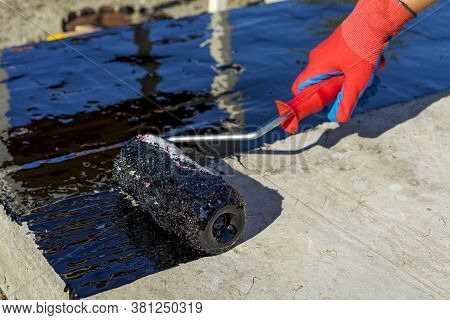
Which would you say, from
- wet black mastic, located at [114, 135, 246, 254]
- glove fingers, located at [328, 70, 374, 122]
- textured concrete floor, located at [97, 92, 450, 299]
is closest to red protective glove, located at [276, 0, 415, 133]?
glove fingers, located at [328, 70, 374, 122]

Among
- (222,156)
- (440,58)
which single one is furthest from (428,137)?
(440,58)

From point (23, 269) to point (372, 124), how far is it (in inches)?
93.9

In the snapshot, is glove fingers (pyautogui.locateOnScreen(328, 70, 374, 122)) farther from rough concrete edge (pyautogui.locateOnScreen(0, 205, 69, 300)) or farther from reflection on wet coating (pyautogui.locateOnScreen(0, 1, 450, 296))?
rough concrete edge (pyautogui.locateOnScreen(0, 205, 69, 300))

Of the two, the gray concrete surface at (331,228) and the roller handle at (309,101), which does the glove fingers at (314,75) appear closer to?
the roller handle at (309,101)

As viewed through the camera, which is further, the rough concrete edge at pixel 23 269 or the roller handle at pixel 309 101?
the roller handle at pixel 309 101

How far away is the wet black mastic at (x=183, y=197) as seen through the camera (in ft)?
9.85

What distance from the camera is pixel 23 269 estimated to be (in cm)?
324

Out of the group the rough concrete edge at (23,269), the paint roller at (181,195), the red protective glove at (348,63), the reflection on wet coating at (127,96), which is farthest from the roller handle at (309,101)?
the rough concrete edge at (23,269)

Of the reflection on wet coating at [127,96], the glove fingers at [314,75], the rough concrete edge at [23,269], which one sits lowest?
the rough concrete edge at [23,269]

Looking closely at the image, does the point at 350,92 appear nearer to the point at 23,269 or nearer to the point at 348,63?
the point at 348,63

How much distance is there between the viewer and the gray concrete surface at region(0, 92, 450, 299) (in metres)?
2.94

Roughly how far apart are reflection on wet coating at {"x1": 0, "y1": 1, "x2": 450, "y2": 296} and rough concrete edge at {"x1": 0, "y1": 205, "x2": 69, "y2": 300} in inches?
2.4

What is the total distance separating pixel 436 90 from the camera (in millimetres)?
5137

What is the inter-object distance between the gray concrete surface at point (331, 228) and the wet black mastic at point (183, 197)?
127 mm
